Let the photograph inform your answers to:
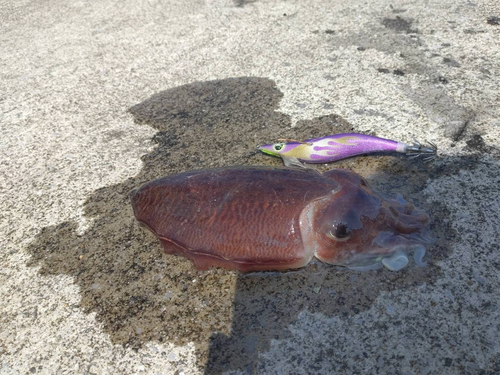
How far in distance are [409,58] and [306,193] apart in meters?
2.52

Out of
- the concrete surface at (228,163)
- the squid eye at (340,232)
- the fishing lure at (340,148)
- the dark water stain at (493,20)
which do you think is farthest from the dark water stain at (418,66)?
the squid eye at (340,232)

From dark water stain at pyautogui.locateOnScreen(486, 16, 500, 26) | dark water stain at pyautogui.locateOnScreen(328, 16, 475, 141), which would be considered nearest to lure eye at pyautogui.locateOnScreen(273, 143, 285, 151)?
dark water stain at pyautogui.locateOnScreen(328, 16, 475, 141)

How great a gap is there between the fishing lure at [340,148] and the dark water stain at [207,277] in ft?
0.26

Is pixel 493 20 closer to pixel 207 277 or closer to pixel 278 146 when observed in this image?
pixel 278 146

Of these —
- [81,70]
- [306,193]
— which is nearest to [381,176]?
[306,193]

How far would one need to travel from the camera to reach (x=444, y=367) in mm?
2047

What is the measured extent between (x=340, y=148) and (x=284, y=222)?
3.12 feet

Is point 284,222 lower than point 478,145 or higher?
higher

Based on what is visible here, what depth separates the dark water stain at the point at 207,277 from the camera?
2289mm

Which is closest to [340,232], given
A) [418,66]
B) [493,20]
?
[418,66]

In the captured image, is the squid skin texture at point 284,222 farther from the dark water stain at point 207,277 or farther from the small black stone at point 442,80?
the small black stone at point 442,80

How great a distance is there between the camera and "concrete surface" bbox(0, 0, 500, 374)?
2.23 metres

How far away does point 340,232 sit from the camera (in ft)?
7.75

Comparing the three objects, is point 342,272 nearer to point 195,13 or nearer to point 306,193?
point 306,193
